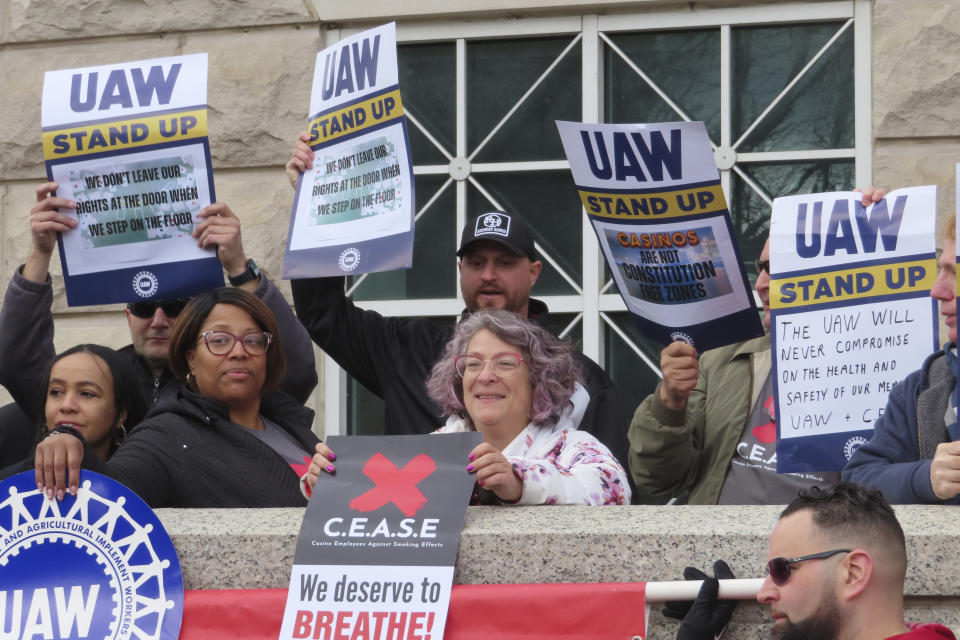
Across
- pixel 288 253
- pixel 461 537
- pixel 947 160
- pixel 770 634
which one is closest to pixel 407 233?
pixel 288 253

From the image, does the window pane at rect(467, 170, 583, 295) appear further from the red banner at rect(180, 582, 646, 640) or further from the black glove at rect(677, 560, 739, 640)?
the black glove at rect(677, 560, 739, 640)

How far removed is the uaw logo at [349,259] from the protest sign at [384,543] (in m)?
1.06

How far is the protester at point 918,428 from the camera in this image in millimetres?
3699

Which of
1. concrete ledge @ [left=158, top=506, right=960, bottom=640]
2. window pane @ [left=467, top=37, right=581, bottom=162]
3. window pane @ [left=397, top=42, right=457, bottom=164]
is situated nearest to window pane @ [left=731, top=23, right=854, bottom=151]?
window pane @ [left=467, top=37, right=581, bottom=162]

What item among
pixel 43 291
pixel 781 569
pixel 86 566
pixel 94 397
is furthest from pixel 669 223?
pixel 43 291

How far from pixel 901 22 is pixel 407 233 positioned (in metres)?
2.48

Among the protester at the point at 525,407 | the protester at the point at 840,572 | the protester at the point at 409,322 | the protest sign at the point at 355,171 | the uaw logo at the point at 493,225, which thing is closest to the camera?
the protester at the point at 840,572

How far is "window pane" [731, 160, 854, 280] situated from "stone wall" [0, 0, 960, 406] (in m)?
0.21

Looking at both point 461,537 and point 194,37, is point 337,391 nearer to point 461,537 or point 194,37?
point 194,37

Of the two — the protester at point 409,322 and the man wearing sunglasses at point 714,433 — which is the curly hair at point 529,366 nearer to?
the man wearing sunglasses at point 714,433

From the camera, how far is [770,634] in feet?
10.7

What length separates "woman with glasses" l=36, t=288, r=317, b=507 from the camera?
13.3 ft

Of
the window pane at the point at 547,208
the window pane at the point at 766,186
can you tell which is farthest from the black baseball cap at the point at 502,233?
the window pane at the point at 766,186

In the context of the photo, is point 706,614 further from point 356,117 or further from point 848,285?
point 356,117
